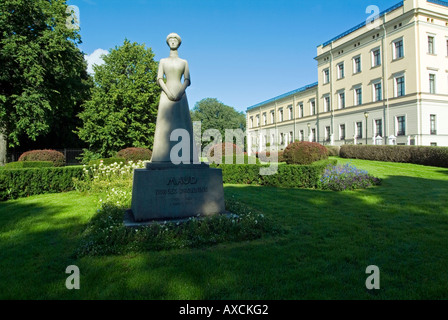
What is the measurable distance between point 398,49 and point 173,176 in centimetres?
3722

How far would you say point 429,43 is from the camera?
3047cm

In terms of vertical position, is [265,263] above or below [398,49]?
below

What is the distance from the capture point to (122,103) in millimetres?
27641

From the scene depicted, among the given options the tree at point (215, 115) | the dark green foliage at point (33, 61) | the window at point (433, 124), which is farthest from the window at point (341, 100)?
the dark green foliage at point (33, 61)

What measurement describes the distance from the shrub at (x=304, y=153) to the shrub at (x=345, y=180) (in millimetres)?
2518

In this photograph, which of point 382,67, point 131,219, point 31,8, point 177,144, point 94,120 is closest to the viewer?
point 131,219

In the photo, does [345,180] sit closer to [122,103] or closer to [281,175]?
[281,175]

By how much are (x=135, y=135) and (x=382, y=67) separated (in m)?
31.5

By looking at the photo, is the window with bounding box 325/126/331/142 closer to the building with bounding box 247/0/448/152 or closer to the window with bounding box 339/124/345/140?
the building with bounding box 247/0/448/152

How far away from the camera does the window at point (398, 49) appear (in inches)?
1243

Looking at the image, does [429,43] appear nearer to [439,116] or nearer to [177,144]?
[439,116]

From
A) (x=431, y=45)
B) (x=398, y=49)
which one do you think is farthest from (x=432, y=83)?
(x=398, y=49)
